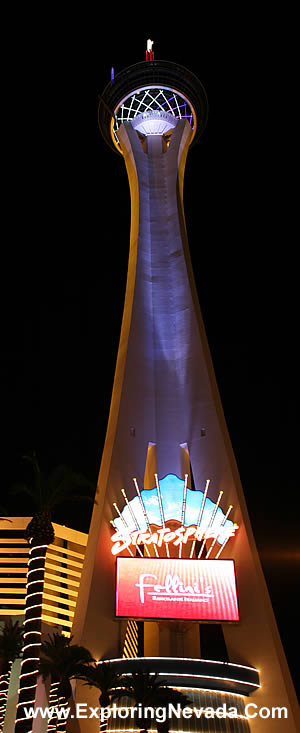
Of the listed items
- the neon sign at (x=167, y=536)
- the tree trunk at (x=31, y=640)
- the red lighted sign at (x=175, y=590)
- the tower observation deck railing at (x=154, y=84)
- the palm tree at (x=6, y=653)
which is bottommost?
the tree trunk at (x=31, y=640)

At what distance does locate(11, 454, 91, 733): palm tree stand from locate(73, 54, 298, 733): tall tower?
543cm

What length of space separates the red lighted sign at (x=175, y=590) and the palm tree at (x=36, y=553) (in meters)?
4.86

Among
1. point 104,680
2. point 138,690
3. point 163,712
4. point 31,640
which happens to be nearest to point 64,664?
point 104,680

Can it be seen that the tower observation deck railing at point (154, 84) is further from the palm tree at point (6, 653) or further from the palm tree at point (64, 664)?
the palm tree at point (64, 664)

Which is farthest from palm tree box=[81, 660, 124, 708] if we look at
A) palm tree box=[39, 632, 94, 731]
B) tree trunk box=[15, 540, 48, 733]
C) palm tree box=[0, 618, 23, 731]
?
tree trunk box=[15, 540, 48, 733]

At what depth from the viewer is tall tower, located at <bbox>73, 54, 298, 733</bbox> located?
22625 mm

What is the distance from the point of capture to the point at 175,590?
23.3m

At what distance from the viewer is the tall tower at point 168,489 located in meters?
22.6

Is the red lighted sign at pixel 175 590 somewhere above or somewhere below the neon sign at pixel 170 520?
below

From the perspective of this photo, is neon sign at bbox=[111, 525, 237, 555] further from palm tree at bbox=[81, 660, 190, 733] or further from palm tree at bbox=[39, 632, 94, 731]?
palm tree at bbox=[81, 660, 190, 733]

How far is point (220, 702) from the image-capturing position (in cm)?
2133

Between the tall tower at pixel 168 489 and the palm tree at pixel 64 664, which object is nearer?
the palm tree at pixel 64 664

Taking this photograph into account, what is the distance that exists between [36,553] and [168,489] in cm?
997

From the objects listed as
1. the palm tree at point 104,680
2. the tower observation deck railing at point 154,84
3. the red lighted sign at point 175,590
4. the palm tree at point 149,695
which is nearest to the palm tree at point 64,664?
the palm tree at point 104,680
